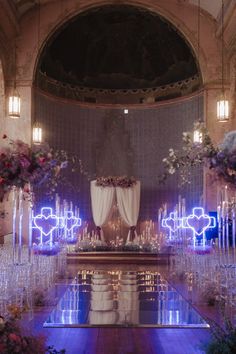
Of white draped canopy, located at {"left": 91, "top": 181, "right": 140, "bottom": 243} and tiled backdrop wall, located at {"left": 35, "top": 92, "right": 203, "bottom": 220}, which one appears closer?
white draped canopy, located at {"left": 91, "top": 181, "right": 140, "bottom": 243}

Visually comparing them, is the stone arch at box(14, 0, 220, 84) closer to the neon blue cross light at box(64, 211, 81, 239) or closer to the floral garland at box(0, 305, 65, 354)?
the neon blue cross light at box(64, 211, 81, 239)

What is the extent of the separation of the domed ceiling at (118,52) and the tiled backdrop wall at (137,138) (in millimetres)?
1087

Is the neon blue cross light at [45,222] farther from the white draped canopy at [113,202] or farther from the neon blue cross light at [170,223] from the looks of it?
the neon blue cross light at [170,223]

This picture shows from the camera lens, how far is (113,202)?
71.2 feet

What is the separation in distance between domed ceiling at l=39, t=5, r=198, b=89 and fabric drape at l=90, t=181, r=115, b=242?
14.3ft

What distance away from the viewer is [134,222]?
2178 centimetres

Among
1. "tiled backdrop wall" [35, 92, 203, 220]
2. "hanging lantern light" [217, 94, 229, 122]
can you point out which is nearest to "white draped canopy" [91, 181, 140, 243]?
"tiled backdrop wall" [35, 92, 203, 220]

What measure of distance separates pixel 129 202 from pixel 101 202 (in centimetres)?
99

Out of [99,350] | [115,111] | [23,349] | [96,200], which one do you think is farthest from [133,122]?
[23,349]

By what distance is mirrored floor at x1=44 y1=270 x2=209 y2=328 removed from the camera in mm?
9180

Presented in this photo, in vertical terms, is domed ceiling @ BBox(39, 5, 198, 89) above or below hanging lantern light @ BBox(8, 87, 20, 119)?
above

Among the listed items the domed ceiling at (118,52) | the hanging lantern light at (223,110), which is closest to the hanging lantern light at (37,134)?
the domed ceiling at (118,52)

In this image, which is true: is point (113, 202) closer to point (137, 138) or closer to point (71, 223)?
point (71, 223)

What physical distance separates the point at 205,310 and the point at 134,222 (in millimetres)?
11005
